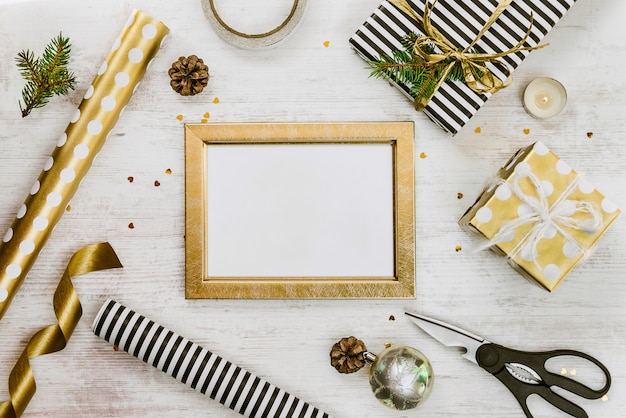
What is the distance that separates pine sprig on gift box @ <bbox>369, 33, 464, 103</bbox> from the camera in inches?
35.0

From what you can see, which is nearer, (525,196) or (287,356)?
(525,196)

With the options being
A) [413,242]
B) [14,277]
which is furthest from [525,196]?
[14,277]

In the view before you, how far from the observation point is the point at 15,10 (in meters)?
0.96

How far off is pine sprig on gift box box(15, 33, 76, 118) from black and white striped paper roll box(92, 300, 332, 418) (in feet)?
1.23

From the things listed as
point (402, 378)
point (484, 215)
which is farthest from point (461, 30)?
Result: point (402, 378)

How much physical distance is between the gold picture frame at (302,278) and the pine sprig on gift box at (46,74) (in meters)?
0.23

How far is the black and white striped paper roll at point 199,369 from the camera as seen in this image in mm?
908

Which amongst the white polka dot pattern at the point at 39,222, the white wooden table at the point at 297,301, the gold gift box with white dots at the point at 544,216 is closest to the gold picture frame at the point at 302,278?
the white wooden table at the point at 297,301

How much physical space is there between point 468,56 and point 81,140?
25.0 inches

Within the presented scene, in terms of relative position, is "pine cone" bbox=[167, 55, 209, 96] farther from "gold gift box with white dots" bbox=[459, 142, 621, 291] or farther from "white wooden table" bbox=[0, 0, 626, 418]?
"gold gift box with white dots" bbox=[459, 142, 621, 291]

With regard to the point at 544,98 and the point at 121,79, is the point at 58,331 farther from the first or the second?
the point at 544,98

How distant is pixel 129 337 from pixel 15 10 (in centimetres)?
59

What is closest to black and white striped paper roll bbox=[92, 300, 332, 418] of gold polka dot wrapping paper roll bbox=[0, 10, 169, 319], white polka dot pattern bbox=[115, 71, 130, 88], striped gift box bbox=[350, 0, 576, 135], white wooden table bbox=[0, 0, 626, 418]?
white wooden table bbox=[0, 0, 626, 418]

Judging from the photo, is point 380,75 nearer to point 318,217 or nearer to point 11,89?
point 318,217
